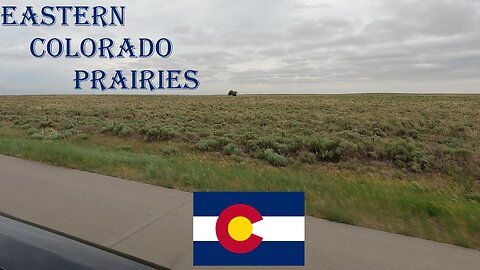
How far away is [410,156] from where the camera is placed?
11.4m

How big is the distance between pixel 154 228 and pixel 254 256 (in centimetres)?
141

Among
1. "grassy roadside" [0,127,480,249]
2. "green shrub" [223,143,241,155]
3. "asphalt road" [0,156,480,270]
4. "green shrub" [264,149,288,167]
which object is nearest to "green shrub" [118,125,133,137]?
"green shrub" [223,143,241,155]

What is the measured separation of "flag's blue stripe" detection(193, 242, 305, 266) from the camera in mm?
3152

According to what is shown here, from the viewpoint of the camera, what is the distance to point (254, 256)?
3176 mm

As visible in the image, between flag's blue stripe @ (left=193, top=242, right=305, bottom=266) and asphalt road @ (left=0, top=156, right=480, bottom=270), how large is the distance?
113 mm

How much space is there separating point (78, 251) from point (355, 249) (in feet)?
8.63

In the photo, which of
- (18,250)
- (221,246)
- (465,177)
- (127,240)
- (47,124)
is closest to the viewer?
(18,250)

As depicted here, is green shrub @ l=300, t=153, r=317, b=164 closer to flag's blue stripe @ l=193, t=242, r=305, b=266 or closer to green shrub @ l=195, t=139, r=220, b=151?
green shrub @ l=195, t=139, r=220, b=151

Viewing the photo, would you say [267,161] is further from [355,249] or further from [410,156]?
[355,249]

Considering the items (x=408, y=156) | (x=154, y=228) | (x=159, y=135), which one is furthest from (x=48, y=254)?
(x=159, y=135)

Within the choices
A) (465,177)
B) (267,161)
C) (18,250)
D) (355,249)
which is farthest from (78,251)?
(465,177)

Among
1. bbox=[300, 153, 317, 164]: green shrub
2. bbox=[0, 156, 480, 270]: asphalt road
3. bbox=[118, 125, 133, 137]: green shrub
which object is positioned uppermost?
bbox=[118, 125, 133, 137]: green shrub

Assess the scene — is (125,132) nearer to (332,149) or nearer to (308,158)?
(308,158)

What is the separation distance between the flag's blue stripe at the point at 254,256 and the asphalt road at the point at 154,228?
0.11 metres
